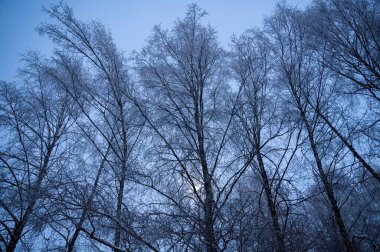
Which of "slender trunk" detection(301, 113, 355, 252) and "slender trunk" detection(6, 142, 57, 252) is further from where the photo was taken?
"slender trunk" detection(301, 113, 355, 252)

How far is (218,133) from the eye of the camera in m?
4.39

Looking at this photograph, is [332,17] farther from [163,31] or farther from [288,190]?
[288,190]

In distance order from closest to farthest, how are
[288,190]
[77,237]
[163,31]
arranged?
[288,190] < [163,31] < [77,237]

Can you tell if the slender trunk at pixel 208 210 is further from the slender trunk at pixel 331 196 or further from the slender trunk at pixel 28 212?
the slender trunk at pixel 28 212

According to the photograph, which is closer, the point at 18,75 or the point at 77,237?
the point at 77,237

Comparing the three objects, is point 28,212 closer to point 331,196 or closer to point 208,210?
point 208,210

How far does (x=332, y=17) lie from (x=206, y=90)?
175 inches

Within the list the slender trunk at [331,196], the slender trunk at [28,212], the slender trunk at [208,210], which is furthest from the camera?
the slender trunk at [331,196]

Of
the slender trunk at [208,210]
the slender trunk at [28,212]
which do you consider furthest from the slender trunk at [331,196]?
the slender trunk at [28,212]

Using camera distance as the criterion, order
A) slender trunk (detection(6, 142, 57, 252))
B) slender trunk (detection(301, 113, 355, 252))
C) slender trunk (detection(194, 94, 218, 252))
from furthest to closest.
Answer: slender trunk (detection(301, 113, 355, 252)), slender trunk (detection(194, 94, 218, 252)), slender trunk (detection(6, 142, 57, 252))

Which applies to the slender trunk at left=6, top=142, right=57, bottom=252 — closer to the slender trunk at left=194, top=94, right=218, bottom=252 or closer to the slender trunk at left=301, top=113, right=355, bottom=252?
the slender trunk at left=194, top=94, right=218, bottom=252

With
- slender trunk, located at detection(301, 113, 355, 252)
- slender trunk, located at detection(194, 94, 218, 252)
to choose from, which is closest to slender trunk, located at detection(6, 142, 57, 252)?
slender trunk, located at detection(194, 94, 218, 252)

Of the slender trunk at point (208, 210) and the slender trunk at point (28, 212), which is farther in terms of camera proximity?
the slender trunk at point (208, 210)

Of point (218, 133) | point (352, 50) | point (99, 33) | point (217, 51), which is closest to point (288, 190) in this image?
point (218, 133)
